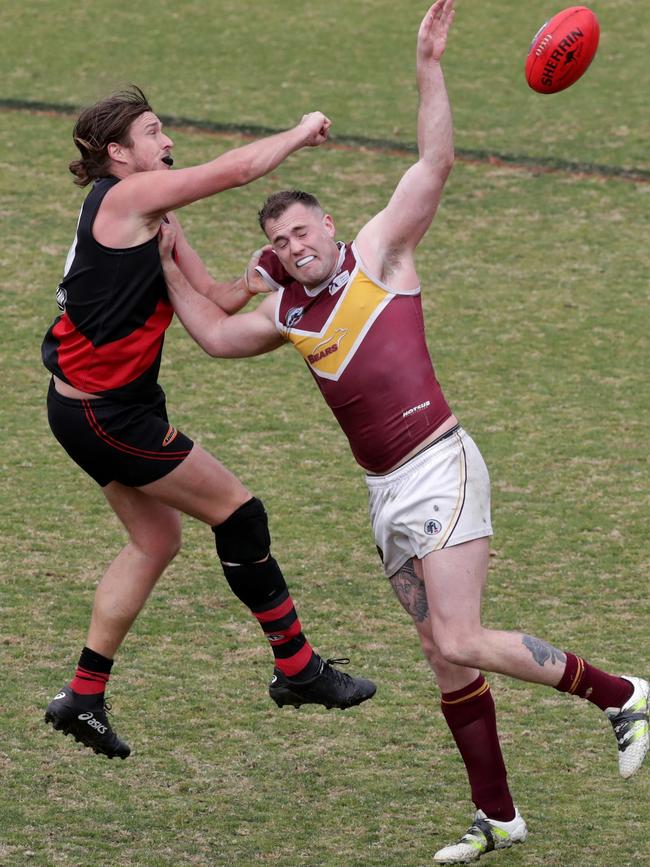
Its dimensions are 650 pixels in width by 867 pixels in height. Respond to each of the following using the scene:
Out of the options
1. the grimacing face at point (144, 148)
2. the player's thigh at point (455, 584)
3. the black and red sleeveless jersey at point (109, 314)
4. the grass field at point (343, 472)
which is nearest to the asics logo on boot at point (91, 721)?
the grass field at point (343, 472)

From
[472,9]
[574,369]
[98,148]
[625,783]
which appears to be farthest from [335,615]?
[472,9]

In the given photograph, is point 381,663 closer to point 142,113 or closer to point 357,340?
point 357,340

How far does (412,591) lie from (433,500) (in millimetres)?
413

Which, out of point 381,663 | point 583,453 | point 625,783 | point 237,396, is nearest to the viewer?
point 625,783

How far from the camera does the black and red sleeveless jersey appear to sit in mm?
5730

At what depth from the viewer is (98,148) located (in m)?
5.86

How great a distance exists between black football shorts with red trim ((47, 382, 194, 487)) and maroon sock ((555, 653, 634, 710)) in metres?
1.64

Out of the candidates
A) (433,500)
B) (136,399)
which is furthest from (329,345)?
(136,399)

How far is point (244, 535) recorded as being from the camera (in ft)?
19.9

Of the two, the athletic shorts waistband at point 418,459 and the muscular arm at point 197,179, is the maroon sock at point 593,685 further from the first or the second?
the muscular arm at point 197,179

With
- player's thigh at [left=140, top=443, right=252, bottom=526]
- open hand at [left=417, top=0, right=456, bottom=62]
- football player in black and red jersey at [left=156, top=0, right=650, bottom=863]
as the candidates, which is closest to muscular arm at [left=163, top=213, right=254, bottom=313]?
football player in black and red jersey at [left=156, top=0, right=650, bottom=863]

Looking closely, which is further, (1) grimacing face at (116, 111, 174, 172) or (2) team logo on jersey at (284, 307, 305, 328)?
(1) grimacing face at (116, 111, 174, 172)

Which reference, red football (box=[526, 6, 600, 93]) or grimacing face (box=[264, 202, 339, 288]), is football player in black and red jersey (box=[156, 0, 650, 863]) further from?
red football (box=[526, 6, 600, 93])

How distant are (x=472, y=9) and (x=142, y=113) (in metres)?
12.7
